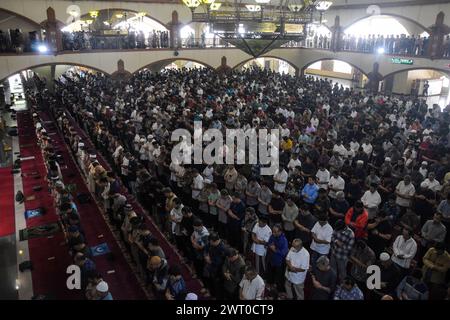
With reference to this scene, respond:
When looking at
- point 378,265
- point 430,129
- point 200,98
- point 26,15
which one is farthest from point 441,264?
point 26,15

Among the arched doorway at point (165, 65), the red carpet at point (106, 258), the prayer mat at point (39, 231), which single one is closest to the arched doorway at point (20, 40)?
the arched doorway at point (165, 65)

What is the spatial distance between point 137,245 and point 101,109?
9872mm

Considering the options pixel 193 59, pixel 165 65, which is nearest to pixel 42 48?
pixel 193 59

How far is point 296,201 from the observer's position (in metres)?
7.45

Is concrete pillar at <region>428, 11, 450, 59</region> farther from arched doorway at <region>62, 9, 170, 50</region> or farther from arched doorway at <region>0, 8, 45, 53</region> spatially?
arched doorway at <region>0, 8, 45, 53</region>

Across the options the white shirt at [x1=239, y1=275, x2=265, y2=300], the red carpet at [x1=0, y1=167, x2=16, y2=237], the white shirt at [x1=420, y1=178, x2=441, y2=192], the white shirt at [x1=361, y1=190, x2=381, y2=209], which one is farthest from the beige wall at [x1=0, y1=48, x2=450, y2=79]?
the white shirt at [x1=239, y1=275, x2=265, y2=300]

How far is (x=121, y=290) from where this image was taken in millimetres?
6898

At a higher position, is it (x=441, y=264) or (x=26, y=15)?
(x=26, y=15)

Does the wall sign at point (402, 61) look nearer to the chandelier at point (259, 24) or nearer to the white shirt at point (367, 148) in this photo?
the white shirt at point (367, 148)

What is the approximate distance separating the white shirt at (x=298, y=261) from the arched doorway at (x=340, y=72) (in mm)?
23839

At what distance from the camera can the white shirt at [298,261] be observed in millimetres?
5516

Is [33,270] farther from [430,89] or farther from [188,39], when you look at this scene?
[430,89]

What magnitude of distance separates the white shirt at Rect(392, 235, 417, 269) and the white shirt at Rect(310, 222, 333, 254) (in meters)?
1.00

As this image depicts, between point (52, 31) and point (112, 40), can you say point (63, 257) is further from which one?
point (112, 40)
